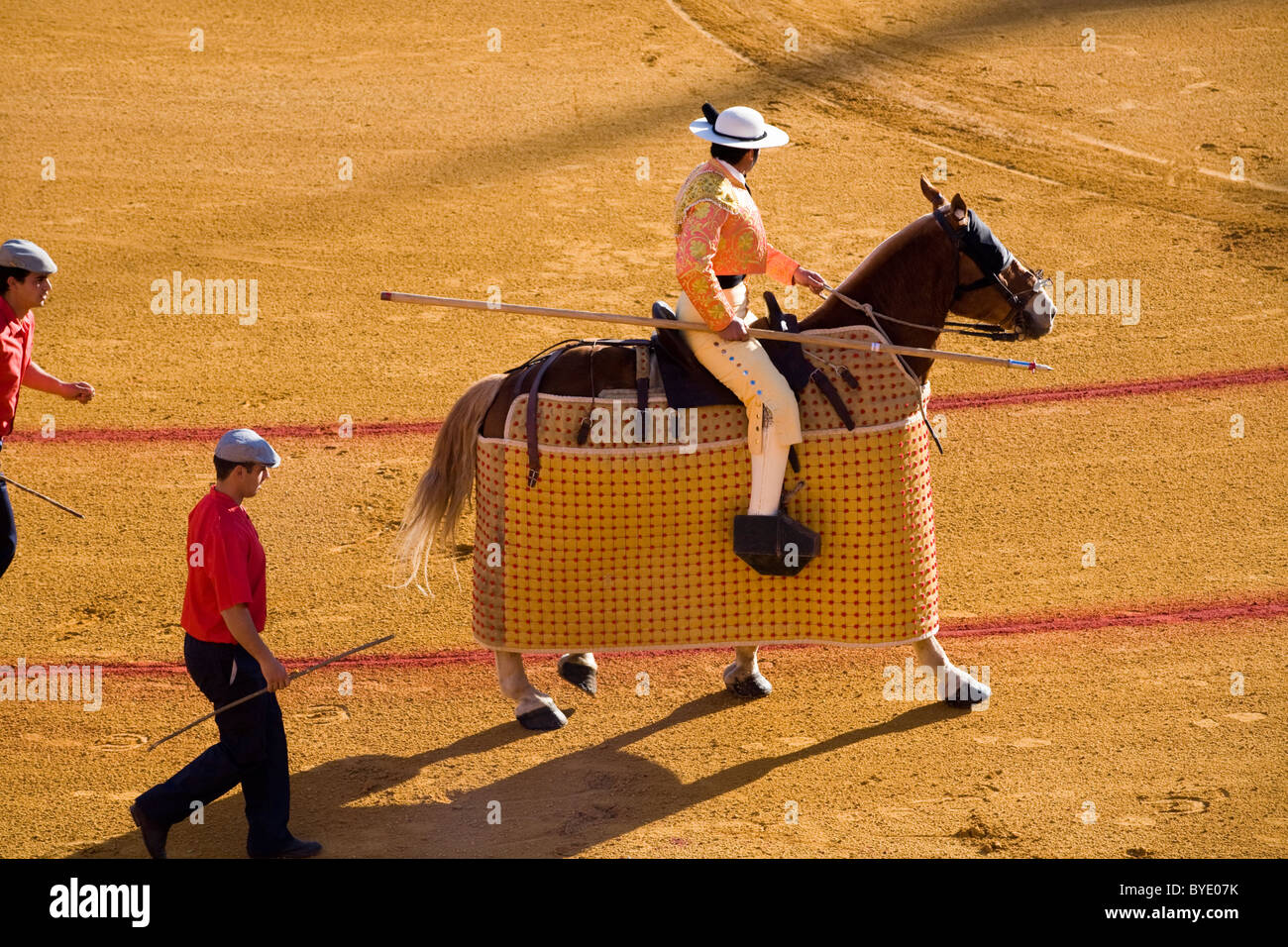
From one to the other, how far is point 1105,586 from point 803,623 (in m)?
2.10

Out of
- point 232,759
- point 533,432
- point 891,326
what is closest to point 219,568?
point 232,759

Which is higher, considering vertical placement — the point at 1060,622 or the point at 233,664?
the point at 233,664

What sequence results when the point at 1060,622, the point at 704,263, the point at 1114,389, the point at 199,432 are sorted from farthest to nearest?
the point at 1114,389, the point at 199,432, the point at 1060,622, the point at 704,263

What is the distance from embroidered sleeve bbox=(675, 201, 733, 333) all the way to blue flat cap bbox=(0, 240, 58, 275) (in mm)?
2791

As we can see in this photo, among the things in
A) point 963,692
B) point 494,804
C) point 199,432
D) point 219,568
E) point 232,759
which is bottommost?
point 494,804

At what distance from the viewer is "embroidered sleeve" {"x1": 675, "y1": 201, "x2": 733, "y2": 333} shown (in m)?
6.07

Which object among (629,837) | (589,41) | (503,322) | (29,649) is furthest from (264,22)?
(629,837)

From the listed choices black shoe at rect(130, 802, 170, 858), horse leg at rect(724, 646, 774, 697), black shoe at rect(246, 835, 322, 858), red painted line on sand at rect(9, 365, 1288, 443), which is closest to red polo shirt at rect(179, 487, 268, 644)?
black shoe at rect(130, 802, 170, 858)

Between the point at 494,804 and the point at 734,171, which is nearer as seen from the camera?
the point at 494,804

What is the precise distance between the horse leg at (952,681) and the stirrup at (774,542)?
855mm

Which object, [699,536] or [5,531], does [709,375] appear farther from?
[5,531]

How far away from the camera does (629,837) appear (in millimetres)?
5922

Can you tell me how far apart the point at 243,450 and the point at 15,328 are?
1.75 metres

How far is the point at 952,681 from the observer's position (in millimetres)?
6758
